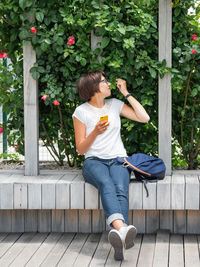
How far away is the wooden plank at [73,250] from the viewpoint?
2.88m

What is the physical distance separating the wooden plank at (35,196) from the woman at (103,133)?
13.5 inches

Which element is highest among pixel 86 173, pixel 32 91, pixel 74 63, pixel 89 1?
pixel 89 1

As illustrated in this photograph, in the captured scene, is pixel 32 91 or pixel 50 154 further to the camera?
pixel 50 154

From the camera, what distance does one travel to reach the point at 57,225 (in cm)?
354

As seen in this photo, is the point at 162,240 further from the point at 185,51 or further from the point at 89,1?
the point at 89,1

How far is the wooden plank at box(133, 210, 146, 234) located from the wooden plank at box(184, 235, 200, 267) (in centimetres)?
32

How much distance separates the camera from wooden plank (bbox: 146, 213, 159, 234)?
3475 millimetres

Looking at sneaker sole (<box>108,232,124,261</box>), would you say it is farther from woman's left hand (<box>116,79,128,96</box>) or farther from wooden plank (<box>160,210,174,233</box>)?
woman's left hand (<box>116,79,128,96</box>)

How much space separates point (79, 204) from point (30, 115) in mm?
821

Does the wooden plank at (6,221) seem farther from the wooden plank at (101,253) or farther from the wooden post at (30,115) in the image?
the wooden plank at (101,253)

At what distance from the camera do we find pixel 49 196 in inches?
132

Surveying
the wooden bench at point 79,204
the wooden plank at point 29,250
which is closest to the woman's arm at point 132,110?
the wooden bench at point 79,204

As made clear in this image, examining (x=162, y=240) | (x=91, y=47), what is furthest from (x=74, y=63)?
(x=162, y=240)

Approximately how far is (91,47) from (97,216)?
4.22 ft
